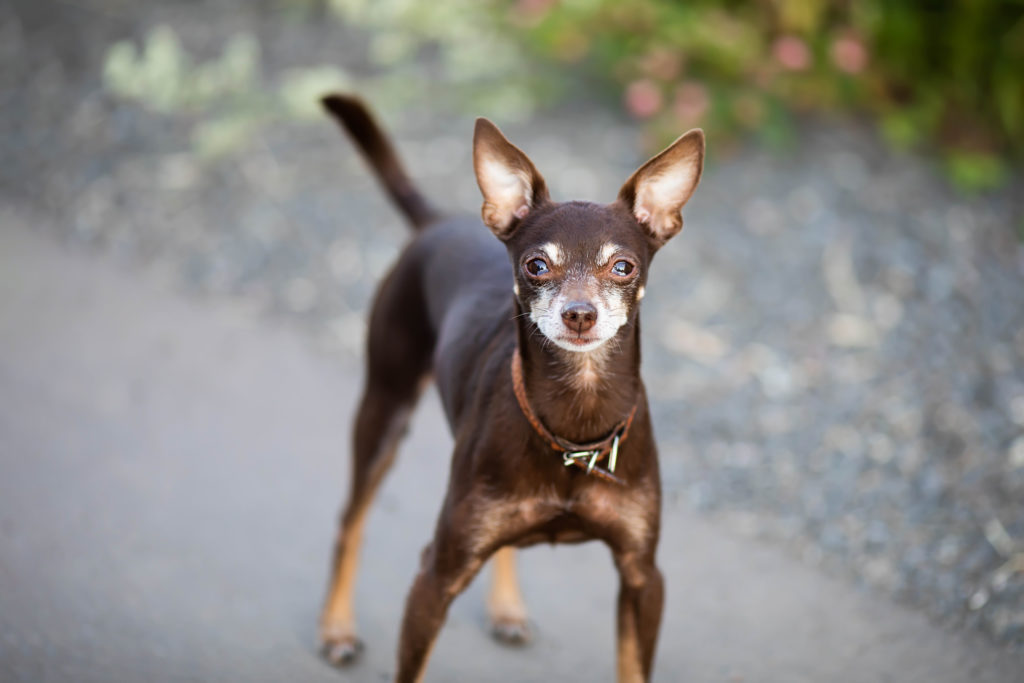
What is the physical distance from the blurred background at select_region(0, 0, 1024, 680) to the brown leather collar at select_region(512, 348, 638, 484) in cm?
172

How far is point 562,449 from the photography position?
290 cm

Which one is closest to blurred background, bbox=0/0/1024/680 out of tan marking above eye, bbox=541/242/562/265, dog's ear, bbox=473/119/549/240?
dog's ear, bbox=473/119/549/240

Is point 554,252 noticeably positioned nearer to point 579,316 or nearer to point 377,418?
point 579,316

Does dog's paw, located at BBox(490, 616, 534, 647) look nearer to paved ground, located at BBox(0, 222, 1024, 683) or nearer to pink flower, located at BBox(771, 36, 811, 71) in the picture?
paved ground, located at BBox(0, 222, 1024, 683)

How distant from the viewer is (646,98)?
652cm

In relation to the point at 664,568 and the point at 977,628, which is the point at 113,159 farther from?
the point at 977,628

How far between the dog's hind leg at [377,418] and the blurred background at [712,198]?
50cm

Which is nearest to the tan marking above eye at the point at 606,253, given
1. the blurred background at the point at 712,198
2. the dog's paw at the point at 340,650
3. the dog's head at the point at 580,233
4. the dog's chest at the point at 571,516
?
the dog's head at the point at 580,233

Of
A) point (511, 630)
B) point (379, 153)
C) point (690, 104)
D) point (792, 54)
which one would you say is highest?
point (792, 54)

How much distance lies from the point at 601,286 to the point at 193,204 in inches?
197

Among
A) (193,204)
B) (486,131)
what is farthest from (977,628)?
(193,204)

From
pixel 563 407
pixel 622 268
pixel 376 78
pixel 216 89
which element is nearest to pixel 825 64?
pixel 376 78

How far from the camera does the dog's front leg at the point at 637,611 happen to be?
3.03 metres

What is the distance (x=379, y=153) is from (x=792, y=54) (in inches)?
134
